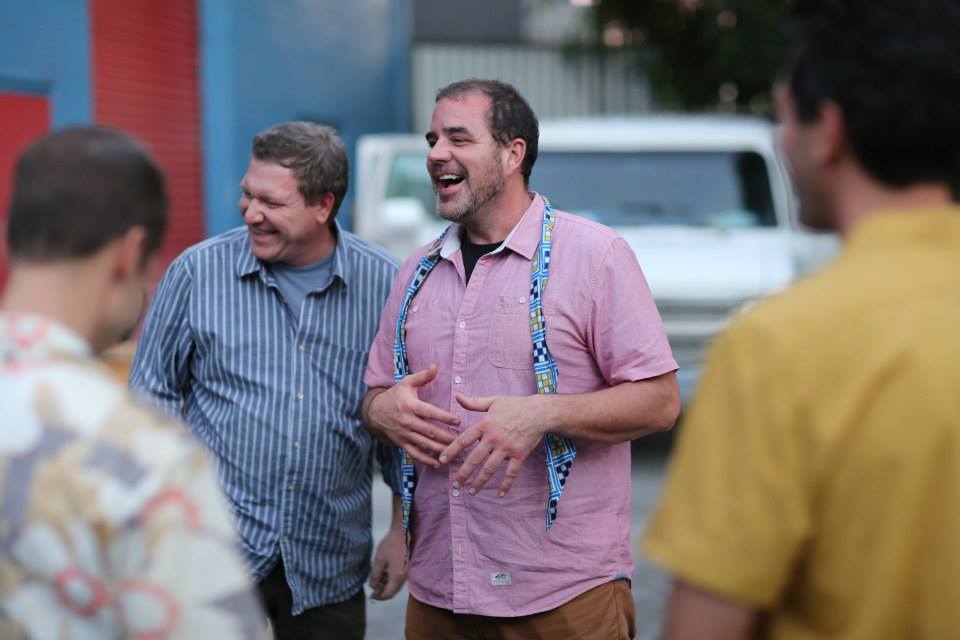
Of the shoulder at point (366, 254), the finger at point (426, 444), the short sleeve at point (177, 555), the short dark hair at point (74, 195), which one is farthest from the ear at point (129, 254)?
the shoulder at point (366, 254)

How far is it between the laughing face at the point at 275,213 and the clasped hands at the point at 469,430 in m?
0.59

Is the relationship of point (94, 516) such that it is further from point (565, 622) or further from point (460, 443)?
point (565, 622)

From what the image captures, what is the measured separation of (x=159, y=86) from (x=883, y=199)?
8586 mm

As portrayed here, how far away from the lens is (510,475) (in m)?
2.56

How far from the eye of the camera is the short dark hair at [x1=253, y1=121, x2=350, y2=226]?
3094mm

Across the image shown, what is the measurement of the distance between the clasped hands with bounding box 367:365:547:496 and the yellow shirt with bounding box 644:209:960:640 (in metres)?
1.15

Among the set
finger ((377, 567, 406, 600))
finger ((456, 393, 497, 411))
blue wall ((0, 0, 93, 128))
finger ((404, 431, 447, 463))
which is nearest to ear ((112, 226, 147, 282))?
finger ((456, 393, 497, 411))

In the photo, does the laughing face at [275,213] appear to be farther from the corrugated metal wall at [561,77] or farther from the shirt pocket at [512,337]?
the corrugated metal wall at [561,77]

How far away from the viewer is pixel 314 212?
10.2 ft

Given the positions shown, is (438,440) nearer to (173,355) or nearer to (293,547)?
(293,547)

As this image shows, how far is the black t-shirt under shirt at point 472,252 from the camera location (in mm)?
2912

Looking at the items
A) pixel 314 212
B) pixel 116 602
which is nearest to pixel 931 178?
pixel 116 602

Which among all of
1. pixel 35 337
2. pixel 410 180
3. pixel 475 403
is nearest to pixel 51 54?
pixel 410 180

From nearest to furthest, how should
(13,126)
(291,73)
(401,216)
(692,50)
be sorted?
(13,126) < (401,216) < (291,73) < (692,50)
